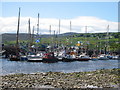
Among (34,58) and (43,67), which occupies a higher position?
(34,58)

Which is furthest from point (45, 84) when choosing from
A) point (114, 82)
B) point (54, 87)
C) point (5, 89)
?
point (114, 82)

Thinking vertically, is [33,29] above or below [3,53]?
above

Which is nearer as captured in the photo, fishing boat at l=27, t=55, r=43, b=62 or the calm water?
the calm water

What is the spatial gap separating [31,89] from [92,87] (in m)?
6.24

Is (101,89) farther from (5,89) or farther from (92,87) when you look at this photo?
(5,89)

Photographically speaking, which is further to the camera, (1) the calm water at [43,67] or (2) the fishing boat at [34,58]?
(2) the fishing boat at [34,58]

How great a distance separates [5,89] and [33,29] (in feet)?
326

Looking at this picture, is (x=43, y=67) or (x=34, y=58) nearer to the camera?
(x=43, y=67)

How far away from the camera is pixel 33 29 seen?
126 meters

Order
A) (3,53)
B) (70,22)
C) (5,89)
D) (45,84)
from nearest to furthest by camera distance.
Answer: (5,89) → (45,84) → (70,22) → (3,53)

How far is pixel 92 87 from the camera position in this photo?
1142 inches

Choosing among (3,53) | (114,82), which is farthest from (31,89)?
(3,53)

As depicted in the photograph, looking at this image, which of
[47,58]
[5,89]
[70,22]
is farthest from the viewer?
[70,22]

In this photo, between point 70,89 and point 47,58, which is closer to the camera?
point 70,89
